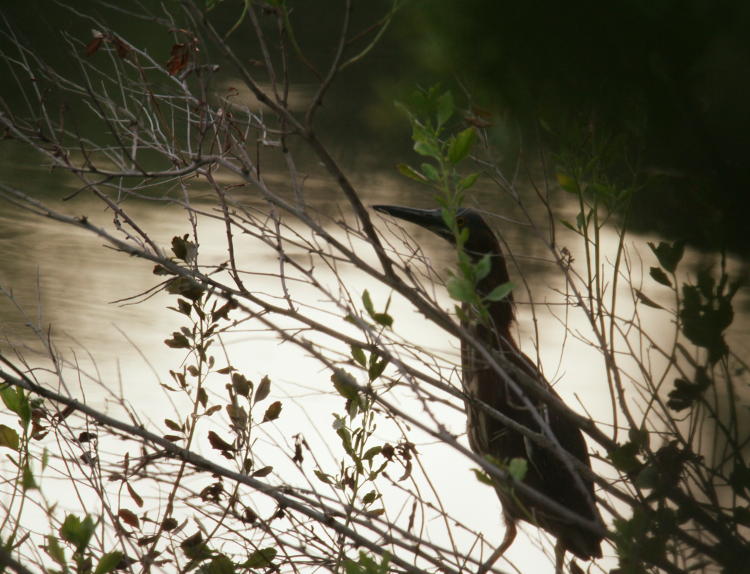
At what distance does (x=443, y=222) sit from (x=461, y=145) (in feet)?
3.16

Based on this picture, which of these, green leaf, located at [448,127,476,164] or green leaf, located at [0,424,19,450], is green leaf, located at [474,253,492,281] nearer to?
green leaf, located at [448,127,476,164]

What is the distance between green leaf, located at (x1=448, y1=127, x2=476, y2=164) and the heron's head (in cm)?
70

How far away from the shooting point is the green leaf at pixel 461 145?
38.7 inches

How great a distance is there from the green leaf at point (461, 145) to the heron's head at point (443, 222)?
0.70 meters

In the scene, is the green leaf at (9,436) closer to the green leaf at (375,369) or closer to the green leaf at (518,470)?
the green leaf at (375,369)

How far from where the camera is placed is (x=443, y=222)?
1949 mm

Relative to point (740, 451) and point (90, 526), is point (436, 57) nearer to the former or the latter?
point (740, 451)

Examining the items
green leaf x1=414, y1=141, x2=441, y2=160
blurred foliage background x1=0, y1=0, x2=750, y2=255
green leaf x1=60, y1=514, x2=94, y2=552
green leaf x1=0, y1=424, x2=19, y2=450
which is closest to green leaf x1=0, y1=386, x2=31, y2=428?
green leaf x1=0, y1=424, x2=19, y2=450

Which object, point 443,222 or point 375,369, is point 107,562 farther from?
point 443,222

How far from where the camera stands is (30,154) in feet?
17.1

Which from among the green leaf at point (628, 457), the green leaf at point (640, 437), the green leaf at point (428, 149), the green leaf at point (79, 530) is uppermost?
the green leaf at point (428, 149)

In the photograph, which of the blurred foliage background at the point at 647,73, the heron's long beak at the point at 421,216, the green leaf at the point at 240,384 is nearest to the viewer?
the blurred foliage background at the point at 647,73

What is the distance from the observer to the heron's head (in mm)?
1862

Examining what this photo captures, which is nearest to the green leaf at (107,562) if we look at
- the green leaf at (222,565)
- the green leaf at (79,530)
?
the green leaf at (79,530)
